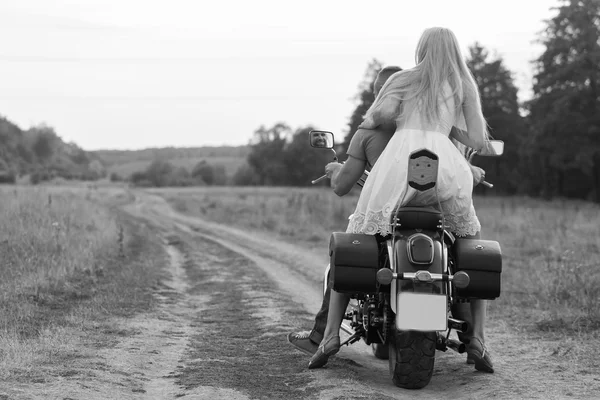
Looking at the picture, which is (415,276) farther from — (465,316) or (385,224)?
(465,316)

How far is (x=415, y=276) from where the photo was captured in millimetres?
4383

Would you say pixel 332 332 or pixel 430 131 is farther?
pixel 332 332

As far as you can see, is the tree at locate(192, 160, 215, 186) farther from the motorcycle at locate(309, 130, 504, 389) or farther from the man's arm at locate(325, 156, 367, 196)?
the motorcycle at locate(309, 130, 504, 389)

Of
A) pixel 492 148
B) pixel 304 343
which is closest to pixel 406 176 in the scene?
pixel 492 148

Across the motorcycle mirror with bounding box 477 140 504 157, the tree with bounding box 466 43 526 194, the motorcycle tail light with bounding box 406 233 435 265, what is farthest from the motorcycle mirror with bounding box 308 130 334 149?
the tree with bounding box 466 43 526 194

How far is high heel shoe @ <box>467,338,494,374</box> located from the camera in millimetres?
4980

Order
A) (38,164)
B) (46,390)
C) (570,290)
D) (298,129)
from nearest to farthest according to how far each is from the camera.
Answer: (46,390)
(570,290)
(38,164)
(298,129)

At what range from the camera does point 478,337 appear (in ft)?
16.7

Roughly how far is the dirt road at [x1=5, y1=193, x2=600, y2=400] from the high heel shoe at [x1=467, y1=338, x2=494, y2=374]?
0.07 meters

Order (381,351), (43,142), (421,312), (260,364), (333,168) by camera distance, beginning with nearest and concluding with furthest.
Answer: (421,312)
(333,168)
(260,364)
(381,351)
(43,142)

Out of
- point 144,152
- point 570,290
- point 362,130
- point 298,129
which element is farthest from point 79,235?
point 144,152

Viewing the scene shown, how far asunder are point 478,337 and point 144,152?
174 metres

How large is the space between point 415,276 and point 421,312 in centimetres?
20

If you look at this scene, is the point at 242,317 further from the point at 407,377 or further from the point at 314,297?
the point at 407,377
